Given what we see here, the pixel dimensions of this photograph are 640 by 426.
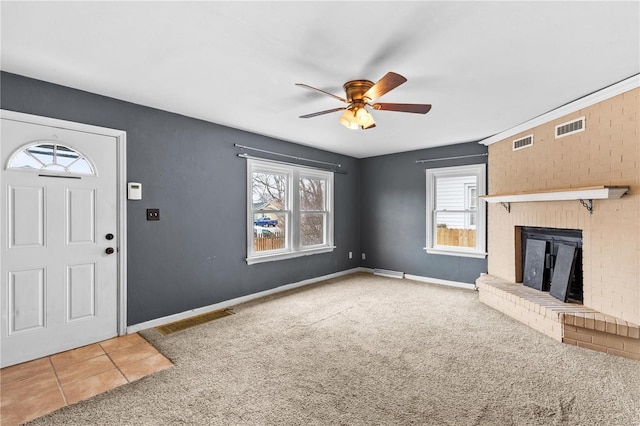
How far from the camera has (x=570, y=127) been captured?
3.35 metres

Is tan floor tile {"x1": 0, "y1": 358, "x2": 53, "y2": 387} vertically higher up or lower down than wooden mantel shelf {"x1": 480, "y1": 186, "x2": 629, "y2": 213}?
lower down

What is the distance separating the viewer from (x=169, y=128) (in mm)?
3566

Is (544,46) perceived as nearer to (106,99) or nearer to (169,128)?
(169,128)

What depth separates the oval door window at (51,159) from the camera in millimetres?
2627

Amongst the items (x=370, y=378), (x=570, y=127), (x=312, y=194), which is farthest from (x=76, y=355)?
(x=570, y=127)

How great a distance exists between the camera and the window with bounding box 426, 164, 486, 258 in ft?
16.3

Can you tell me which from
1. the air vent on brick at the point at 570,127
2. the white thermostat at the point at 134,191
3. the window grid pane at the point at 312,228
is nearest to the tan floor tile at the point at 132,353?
the white thermostat at the point at 134,191

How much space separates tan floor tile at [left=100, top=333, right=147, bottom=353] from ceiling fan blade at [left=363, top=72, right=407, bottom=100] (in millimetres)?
3173

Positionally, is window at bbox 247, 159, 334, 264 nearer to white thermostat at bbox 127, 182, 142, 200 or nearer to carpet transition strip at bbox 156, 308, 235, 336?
carpet transition strip at bbox 156, 308, 235, 336

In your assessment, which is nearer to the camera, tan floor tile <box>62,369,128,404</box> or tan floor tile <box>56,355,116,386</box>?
tan floor tile <box>62,369,128,404</box>

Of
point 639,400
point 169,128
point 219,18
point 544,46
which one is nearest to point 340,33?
point 219,18

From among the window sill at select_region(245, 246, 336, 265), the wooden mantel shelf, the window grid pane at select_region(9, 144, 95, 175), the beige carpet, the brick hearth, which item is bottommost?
the beige carpet

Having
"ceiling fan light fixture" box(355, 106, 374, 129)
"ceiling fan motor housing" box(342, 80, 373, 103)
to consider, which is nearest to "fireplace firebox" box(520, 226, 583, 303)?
"ceiling fan light fixture" box(355, 106, 374, 129)

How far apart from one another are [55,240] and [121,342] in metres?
1.16
